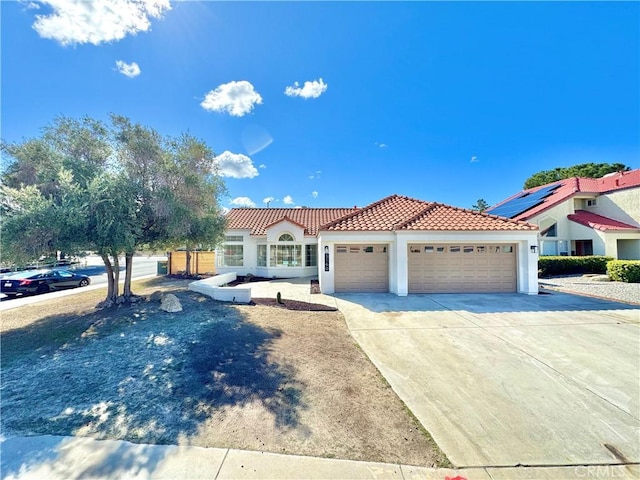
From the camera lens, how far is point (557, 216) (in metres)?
23.2

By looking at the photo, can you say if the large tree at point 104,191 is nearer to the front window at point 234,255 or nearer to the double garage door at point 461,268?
the front window at point 234,255

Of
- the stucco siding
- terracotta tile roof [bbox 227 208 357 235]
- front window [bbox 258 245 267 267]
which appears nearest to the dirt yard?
front window [bbox 258 245 267 267]

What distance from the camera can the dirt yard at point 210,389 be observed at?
352 cm

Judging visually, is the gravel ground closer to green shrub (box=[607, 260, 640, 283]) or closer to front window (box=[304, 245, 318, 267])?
green shrub (box=[607, 260, 640, 283])

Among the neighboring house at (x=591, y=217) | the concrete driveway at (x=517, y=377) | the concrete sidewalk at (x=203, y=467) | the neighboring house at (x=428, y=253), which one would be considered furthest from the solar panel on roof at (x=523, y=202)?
the concrete sidewalk at (x=203, y=467)

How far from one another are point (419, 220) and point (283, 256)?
10.3 m

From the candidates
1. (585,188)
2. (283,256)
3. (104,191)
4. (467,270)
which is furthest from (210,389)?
(585,188)

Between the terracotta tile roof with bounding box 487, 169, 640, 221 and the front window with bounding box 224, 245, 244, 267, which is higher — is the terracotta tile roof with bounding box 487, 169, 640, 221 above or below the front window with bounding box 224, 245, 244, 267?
above

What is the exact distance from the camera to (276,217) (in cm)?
2308

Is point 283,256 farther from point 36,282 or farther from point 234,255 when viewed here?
point 36,282

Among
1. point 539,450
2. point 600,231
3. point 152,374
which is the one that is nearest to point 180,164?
point 152,374

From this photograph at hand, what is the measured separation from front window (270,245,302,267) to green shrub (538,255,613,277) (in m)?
17.8

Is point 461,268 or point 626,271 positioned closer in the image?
point 461,268

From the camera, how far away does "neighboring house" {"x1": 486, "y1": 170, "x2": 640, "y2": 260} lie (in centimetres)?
2086
